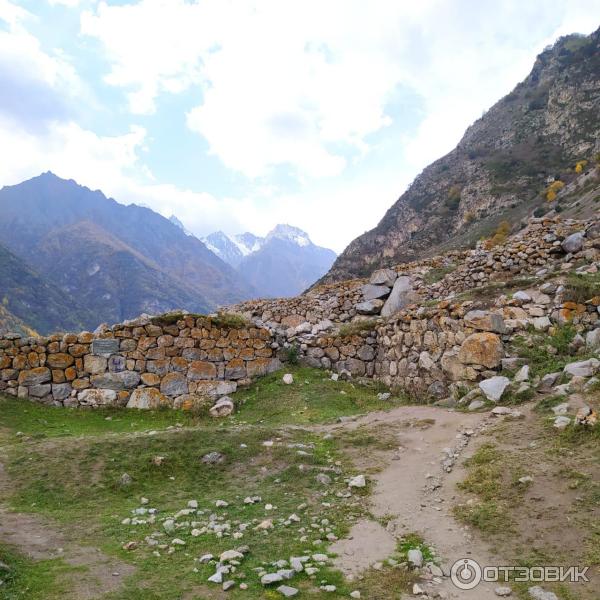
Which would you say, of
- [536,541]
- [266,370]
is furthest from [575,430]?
[266,370]

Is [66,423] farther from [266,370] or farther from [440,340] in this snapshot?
[440,340]

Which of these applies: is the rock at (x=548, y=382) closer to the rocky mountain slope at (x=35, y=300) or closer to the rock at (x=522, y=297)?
the rock at (x=522, y=297)

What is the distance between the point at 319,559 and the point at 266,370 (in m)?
9.93

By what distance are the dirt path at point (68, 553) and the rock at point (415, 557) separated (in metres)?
2.81

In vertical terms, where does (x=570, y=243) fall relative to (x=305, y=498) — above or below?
above

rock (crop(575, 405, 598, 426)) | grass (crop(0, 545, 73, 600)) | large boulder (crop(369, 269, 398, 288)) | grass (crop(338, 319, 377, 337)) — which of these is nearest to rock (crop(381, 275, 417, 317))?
large boulder (crop(369, 269, 398, 288))

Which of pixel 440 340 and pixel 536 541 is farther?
pixel 440 340

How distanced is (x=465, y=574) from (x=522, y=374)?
5899mm

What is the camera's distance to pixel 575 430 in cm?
637

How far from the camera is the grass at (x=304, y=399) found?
11.4 m

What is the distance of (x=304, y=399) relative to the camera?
1245 centimetres

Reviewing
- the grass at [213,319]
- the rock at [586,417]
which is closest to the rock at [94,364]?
the grass at [213,319]

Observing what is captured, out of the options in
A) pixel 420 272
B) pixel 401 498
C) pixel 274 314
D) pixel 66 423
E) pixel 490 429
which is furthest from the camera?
pixel 274 314

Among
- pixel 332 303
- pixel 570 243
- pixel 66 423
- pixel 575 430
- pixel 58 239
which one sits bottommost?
pixel 66 423
